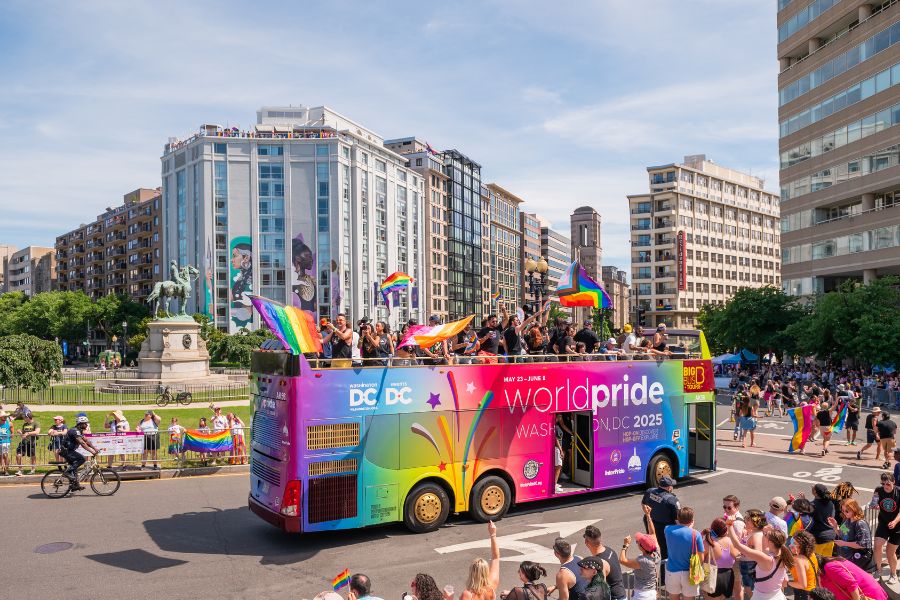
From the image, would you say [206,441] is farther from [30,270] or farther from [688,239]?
[30,270]

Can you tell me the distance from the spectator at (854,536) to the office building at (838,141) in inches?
1690

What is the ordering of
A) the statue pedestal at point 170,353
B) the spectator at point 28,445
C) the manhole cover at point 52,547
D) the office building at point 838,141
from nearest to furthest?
the manhole cover at point 52,547 < the spectator at point 28,445 < the statue pedestal at point 170,353 < the office building at point 838,141

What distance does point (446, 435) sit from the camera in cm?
1284

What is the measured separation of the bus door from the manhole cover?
47.1 ft

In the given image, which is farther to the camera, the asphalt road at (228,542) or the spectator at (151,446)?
the spectator at (151,446)

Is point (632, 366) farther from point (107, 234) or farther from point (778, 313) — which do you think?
point (107, 234)

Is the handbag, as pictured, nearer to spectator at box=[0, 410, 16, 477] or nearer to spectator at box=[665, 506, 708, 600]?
spectator at box=[665, 506, 708, 600]

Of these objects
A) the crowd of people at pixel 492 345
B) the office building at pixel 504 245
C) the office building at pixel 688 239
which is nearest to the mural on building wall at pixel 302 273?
the office building at pixel 504 245

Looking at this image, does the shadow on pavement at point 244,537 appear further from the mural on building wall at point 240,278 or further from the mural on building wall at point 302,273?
the mural on building wall at point 240,278

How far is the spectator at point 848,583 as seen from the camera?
282 inches

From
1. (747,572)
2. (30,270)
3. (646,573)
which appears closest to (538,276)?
(747,572)

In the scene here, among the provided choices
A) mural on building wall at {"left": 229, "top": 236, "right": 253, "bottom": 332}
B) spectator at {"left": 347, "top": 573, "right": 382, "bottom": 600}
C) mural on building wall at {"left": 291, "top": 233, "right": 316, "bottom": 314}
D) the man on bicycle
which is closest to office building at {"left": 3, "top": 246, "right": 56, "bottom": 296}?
mural on building wall at {"left": 229, "top": 236, "right": 253, "bottom": 332}

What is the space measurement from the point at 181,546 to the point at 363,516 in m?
3.50

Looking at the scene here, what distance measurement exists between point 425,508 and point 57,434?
1104 cm
